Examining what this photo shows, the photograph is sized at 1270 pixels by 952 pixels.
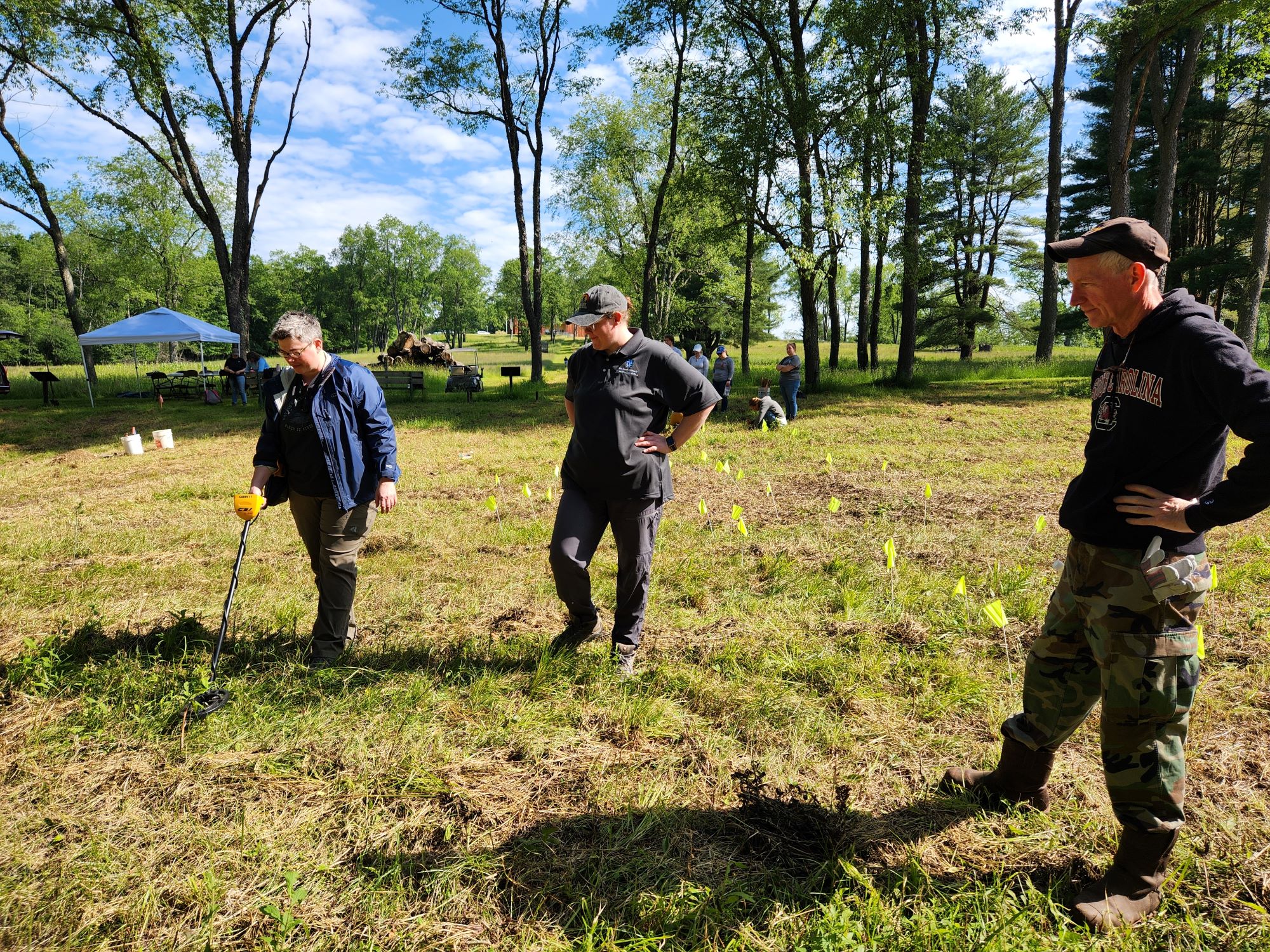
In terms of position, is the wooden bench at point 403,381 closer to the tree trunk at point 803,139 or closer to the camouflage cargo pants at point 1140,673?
the tree trunk at point 803,139

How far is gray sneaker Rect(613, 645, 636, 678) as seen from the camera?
3846 mm

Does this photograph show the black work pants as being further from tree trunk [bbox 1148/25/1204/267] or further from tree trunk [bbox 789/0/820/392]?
tree trunk [bbox 1148/25/1204/267]

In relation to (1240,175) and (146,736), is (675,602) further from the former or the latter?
(1240,175)

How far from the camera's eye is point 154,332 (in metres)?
19.0

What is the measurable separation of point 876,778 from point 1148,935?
1033mm

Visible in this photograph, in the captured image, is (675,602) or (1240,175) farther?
(1240,175)

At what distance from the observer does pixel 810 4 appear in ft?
56.4

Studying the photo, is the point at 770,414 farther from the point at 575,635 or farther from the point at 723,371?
the point at 575,635

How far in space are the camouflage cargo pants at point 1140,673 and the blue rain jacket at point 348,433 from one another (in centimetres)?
337

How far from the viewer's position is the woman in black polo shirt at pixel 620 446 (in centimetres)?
354

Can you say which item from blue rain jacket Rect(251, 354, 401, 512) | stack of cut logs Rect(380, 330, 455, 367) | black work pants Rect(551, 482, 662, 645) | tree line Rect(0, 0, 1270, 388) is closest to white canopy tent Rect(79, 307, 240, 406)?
tree line Rect(0, 0, 1270, 388)

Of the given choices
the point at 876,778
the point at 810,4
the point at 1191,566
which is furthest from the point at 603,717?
the point at 810,4

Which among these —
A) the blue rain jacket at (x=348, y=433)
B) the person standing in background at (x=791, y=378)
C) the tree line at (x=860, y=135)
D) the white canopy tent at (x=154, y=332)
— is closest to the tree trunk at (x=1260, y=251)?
the tree line at (x=860, y=135)

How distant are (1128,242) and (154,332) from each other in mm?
23210
